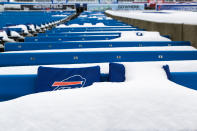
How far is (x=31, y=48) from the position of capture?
2604 millimetres

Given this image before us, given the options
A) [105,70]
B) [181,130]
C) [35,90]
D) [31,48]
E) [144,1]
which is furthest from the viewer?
[144,1]

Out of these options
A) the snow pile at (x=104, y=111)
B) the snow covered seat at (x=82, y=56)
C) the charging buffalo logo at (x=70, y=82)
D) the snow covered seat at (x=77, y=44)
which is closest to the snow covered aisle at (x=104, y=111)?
the snow pile at (x=104, y=111)

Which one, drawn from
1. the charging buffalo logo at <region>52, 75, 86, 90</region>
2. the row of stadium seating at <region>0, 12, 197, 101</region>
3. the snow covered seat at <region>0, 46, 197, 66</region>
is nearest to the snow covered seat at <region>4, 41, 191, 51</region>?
the row of stadium seating at <region>0, 12, 197, 101</region>

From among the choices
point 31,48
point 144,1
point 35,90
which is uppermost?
point 144,1

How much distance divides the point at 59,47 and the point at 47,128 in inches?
85.5

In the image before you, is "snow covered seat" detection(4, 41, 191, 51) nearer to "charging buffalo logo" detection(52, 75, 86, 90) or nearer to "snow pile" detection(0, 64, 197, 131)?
"charging buffalo logo" detection(52, 75, 86, 90)

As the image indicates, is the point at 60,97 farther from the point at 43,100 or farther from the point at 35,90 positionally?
the point at 35,90

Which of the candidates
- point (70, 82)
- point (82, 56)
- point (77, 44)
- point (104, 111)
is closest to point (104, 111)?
point (104, 111)

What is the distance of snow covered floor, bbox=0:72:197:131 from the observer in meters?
0.49

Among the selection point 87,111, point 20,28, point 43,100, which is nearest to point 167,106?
point 87,111

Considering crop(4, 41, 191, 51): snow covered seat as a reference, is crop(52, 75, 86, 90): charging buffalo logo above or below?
below

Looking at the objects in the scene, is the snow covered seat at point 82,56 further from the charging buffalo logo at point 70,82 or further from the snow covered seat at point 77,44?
the charging buffalo logo at point 70,82

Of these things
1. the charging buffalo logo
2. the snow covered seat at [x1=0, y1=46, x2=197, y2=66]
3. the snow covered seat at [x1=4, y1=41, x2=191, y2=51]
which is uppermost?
the snow covered seat at [x1=4, y1=41, x2=191, y2=51]

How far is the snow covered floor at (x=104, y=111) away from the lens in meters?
0.49
